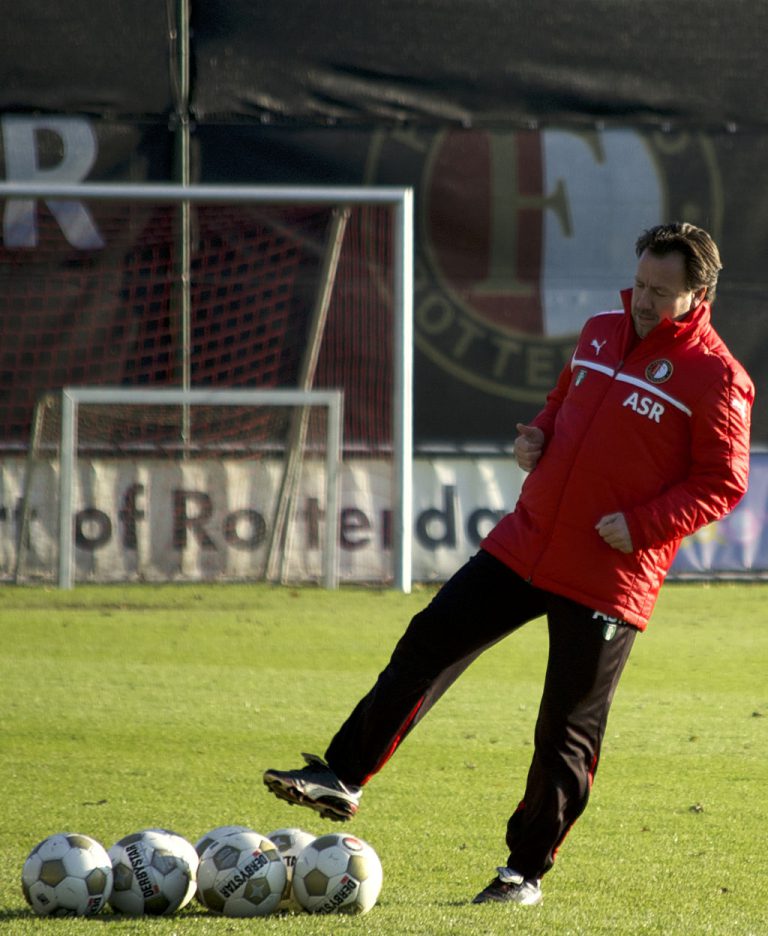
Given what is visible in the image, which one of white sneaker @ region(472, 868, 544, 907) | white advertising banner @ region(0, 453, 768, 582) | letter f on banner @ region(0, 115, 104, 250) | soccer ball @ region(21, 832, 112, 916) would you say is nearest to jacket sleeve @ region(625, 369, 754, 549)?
white sneaker @ region(472, 868, 544, 907)

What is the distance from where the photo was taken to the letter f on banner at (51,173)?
12078mm

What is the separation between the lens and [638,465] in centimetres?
393

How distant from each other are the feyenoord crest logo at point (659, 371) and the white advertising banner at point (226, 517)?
793 cm

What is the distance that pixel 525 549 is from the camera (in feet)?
13.2

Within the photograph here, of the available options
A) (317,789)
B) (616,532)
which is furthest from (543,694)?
(317,789)

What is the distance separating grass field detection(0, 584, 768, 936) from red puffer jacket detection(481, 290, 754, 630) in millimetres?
855

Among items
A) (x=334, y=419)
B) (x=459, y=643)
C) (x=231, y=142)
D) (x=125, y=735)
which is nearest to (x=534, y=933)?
(x=459, y=643)

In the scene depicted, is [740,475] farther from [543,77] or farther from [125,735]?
[543,77]

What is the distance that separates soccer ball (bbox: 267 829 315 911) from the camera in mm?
3775

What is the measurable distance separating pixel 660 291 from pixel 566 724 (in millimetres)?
1129

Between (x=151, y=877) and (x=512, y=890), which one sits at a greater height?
(x=151, y=877)

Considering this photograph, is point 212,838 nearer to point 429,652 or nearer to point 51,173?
point 429,652

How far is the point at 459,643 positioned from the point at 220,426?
8119 millimetres

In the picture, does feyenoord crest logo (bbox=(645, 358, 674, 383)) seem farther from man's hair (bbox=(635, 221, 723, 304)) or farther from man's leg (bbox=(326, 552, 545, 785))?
man's leg (bbox=(326, 552, 545, 785))
